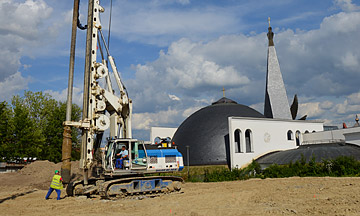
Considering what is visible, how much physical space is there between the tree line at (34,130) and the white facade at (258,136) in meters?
Answer: 21.6

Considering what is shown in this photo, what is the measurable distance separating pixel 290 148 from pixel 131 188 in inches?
988

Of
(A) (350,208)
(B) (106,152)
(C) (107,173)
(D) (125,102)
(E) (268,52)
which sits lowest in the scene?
(A) (350,208)

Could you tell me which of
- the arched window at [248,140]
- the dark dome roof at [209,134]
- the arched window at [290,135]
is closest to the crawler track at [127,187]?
the dark dome roof at [209,134]

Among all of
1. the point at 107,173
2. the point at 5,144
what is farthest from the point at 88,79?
the point at 5,144

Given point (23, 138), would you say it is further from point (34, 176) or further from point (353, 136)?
point (353, 136)

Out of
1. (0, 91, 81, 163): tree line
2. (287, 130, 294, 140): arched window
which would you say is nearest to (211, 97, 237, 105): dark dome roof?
(287, 130, 294, 140): arched window

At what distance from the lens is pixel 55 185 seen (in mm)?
14016

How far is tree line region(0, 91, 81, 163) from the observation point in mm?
32188

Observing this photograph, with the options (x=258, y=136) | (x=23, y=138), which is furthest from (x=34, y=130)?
(x=258, y=136)

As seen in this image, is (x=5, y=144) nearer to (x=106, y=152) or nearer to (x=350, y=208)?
(x=106, y=152)

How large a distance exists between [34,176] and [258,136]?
2181cm

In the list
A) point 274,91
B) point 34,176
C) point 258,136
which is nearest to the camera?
point 34,176

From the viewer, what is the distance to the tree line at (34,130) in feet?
106

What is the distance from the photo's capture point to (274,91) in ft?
127
